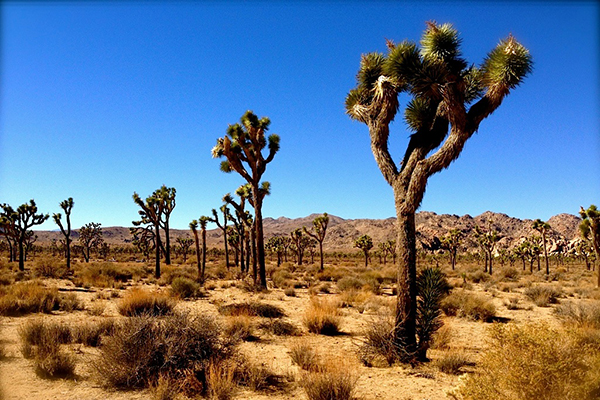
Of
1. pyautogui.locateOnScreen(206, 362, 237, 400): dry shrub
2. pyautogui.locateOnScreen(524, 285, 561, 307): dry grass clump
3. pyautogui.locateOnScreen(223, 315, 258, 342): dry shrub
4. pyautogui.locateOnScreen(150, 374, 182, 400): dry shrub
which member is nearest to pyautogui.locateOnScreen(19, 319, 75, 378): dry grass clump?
pyautogui.locateOnScreen(150, 374, 182, 400): dry shrub

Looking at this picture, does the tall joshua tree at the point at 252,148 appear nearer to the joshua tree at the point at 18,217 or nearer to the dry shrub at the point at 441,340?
the dry shrub at the point at 441,340

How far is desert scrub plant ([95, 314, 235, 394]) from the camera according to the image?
664cm

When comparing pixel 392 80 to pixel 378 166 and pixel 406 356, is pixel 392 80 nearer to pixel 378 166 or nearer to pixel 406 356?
pixel 378 166

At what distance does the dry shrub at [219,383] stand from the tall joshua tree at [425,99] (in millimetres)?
4036

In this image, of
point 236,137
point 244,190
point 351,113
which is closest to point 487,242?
point 244,190

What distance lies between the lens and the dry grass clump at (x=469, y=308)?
46.2ft

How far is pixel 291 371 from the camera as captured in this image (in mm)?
7648

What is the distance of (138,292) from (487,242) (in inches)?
1997

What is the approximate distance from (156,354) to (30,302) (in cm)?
895

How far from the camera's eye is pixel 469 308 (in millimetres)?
14398

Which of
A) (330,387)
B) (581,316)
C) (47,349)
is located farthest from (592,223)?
(47,349)

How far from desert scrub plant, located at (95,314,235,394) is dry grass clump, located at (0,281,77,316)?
7728mm

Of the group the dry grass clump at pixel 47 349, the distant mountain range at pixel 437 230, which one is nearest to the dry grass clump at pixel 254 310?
the dry grass clump at pixel 47 349

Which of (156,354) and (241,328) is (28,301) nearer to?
(241,328)
